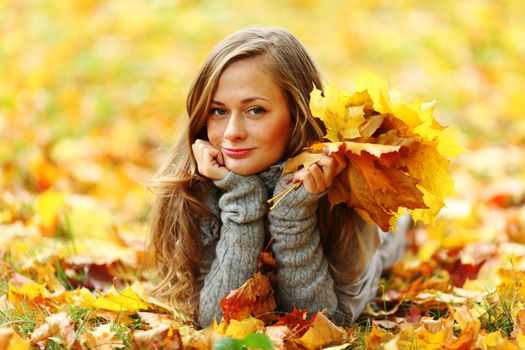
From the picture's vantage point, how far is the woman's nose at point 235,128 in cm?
210

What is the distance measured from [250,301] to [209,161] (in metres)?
0.47

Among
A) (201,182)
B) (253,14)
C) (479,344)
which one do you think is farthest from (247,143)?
(253,14)

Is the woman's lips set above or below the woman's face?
below

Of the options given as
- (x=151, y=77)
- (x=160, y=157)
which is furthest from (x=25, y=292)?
(x=151, y=77)

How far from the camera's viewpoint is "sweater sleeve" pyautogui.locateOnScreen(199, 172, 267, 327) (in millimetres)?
2156

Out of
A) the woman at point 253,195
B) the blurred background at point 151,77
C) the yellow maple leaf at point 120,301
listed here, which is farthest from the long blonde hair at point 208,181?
the blurred background at point 151,77

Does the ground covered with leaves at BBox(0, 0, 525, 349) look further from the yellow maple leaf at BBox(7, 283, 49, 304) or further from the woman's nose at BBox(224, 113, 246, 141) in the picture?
the woman's nose at BBox(224, 113, 246, 141)

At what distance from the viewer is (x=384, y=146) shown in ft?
6.16

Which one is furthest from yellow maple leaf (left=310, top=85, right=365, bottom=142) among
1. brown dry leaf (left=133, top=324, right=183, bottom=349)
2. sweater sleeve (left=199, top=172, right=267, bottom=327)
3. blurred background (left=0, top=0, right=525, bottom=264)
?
blurred background (left=0, top=0, right=525, bottom=264)

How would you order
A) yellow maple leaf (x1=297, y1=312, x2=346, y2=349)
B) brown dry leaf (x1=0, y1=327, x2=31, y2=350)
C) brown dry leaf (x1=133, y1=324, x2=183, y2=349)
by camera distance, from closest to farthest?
brown dry leaf (x1=0, y1=327, x2=31, y2=350) < brown dry leaf (x1=133, y1=324, x2=183, y2=349) < yellow maple leaf (x1=297, y1=312, x2=346, y2=349)

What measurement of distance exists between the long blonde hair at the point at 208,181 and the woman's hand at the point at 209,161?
0.08 m

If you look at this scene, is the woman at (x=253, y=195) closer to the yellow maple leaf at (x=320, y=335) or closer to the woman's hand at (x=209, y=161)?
the woman's hand at (x=209, y=161)

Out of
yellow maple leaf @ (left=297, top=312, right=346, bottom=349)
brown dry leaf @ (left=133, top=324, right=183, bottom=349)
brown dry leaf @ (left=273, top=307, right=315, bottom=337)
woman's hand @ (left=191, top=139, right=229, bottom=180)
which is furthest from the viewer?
woman's hand @ (left=191, top=139, right=229, bottom=180)

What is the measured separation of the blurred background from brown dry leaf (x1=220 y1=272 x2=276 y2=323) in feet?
4.25
